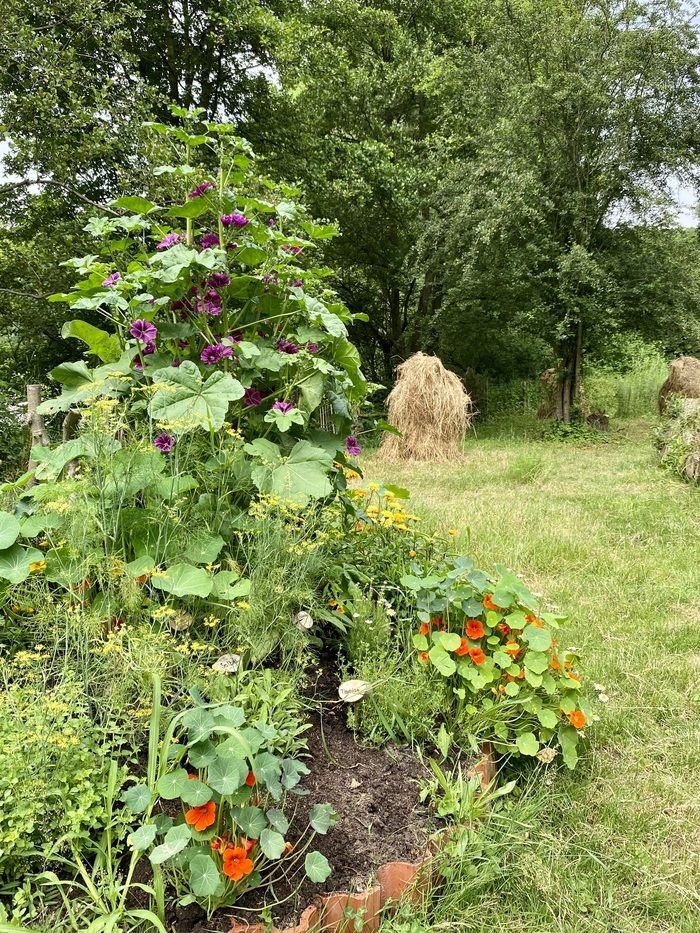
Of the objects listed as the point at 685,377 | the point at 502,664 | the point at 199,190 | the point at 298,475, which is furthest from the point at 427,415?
the point at 502,664

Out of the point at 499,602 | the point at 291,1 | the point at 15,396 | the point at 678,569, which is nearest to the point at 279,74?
the point at 291,1

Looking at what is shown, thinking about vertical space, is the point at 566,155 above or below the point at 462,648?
above

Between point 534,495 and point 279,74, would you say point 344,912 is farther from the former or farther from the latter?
point 279,74

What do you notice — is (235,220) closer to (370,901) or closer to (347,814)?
(347,814)

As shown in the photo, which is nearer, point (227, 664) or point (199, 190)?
point (227, 664)

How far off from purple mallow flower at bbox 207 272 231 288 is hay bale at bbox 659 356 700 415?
8366 millimetres

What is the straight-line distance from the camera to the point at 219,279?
1.80 meters

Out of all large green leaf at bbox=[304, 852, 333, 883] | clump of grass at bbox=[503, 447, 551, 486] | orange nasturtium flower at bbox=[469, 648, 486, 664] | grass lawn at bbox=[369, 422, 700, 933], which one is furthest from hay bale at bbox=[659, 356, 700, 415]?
large green leaf at bbox=[304, 852, 333, 883]

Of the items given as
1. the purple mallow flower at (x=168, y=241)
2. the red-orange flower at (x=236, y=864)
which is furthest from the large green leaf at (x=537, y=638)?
the purple mallow flower at (x=168, y=241)

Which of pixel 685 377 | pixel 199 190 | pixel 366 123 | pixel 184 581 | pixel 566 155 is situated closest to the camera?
pixel 184 581

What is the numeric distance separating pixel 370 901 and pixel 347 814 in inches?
7.3

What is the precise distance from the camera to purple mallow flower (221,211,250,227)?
6.08 ft

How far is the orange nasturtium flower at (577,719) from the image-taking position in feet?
5.11

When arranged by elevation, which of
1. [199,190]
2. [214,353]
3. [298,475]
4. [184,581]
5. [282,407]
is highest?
[199,190]
